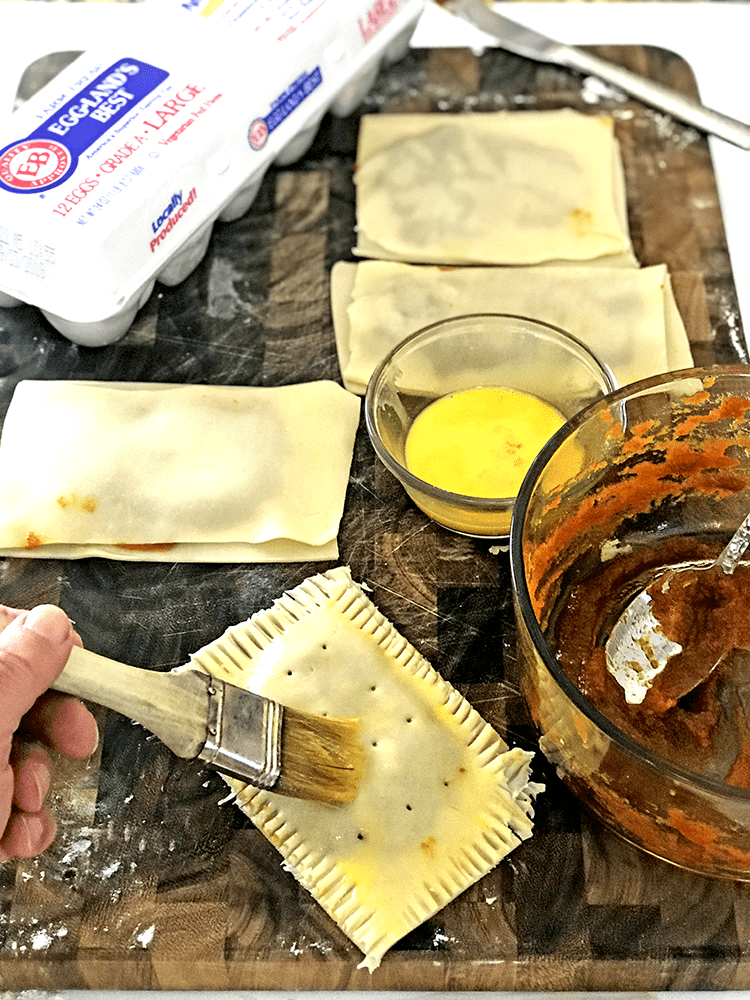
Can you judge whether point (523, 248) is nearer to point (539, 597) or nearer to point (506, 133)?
point (506, 133)

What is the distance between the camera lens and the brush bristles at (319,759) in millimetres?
966

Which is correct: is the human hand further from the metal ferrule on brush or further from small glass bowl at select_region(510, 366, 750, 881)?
small glass bowl at select_region(510, 366, 750, 881)

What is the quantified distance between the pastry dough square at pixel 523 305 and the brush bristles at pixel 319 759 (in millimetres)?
499

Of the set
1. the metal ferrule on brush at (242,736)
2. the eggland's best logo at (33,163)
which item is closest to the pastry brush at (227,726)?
the metal ferrule on brush at (242,736)

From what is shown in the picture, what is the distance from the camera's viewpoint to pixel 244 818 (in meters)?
1.05

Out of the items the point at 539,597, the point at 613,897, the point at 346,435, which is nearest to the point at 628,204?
the point at 346,435

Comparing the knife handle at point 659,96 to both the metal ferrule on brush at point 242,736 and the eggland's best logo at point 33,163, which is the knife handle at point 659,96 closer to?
the eggland's best logo at point 33,163

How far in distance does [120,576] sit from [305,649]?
0.24 m

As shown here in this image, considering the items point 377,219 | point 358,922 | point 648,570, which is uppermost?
point 377,219

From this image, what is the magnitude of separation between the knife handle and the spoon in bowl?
2.54 feet

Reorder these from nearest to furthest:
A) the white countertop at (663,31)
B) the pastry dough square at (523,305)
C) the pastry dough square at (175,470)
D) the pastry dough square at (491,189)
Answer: the pastry dough square at (175,470) → the pastry dough square at (523,305) → the pastry dough square at (491,189) → the white countertop at (663,31)

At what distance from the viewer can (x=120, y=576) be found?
1209mm

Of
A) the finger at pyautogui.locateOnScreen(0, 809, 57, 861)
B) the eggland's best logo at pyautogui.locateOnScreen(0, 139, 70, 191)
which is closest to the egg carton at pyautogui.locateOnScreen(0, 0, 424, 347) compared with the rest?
the eggland's best logo at pyautogui.locateOnScreen(0, 139, 70, 191)

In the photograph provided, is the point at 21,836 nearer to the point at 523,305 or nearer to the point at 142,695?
the point at 142,695
